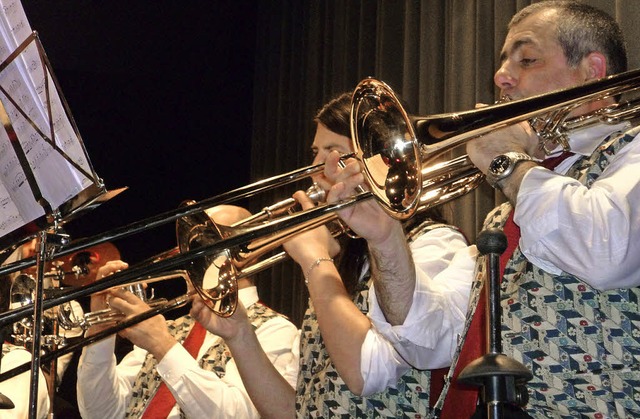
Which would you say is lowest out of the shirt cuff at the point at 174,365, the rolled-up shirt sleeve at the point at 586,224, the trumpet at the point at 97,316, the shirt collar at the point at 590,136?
the shirt cuff at the point at 174,365

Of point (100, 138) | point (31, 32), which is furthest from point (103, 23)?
point (31, 32)

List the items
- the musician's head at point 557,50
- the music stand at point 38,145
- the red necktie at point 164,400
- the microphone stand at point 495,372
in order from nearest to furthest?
the microphone stand at point 495,372 < the music stand at point 38,145 < the musician's head at point 557,50 < the red necktie at point 164,400

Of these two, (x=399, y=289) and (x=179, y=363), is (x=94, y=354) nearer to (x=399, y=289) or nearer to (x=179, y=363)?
(x=179, y=363)

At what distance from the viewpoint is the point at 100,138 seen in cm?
518

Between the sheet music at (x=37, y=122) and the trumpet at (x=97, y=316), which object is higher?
the sheet music at (x=37, y=122)

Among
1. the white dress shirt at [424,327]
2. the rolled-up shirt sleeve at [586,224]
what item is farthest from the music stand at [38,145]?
the rolled-up shirt sleeve at [586,224]

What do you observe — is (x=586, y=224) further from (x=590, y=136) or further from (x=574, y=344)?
(x=590, y=136)

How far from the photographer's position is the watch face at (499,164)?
1908mm

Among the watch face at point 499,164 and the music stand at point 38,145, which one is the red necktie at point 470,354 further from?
the music stand at point 38,145

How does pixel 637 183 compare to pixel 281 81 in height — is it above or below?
below

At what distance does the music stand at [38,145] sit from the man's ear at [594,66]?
4.09 feet

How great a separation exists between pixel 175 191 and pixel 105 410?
7.09ft

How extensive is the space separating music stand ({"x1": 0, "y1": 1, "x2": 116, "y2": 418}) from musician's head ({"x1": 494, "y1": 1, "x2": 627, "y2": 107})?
1.06m

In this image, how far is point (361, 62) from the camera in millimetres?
4363
